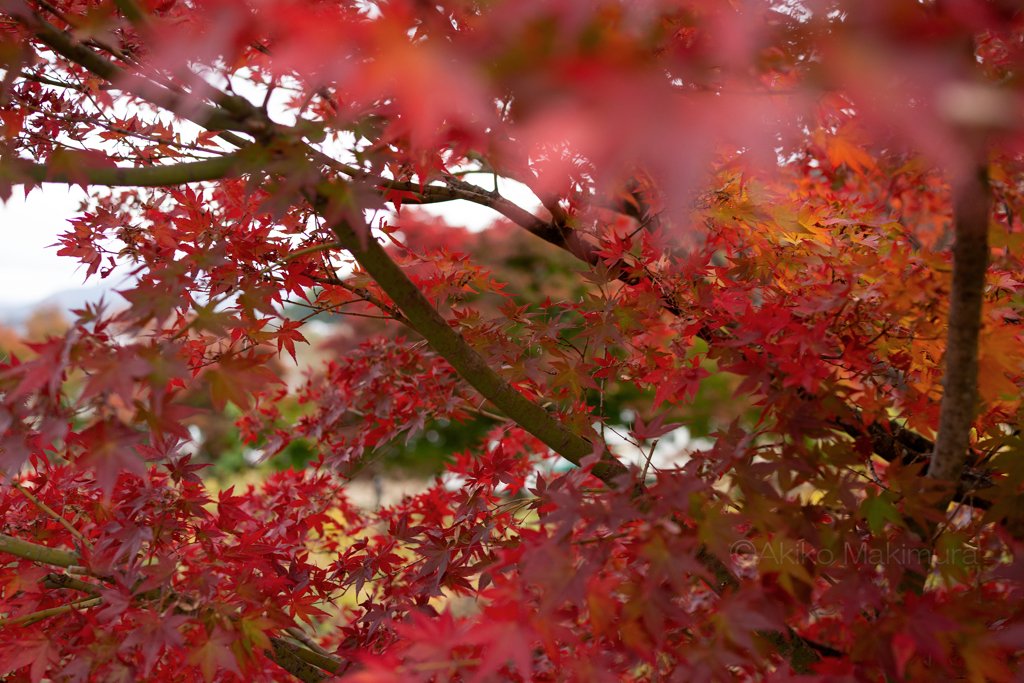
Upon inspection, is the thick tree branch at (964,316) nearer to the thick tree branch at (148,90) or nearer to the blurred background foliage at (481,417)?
the thick tree branch at (148,90)

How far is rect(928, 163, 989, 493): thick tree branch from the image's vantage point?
3.07 ft

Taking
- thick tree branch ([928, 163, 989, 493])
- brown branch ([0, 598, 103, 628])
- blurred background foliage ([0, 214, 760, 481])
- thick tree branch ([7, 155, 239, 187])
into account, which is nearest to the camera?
thick tree branch ([928, 163, 989, 493])

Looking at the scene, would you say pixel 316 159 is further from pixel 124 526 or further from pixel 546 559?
pixel 124 526

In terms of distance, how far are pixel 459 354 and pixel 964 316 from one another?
3.23 feet

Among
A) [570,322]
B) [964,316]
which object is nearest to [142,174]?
[570,322]

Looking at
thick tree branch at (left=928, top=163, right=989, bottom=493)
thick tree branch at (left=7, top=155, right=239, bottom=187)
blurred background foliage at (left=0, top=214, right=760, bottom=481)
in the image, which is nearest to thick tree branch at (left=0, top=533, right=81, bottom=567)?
thick tree branch at (left=7, top=155, right=239, bottom=187)

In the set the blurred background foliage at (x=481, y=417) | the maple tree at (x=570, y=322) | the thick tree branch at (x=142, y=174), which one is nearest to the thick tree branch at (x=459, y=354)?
the maple tree at (x=570, y=322)

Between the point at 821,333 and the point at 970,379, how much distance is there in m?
0.26

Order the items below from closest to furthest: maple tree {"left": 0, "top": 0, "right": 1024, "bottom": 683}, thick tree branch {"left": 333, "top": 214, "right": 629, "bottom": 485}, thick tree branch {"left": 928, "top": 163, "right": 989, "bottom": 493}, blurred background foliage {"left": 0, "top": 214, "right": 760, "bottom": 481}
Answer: maple tree {"left": 0, "top": 0, "right": 1024, "bottom": 683}, thick tree branch {"left": 928, "top": 163, "right": 989, "bottom": 493}, thick tree branch {"left": 333, "top": 214, "right": 629, "bottom": 485}, blurred background foliage {"left": 0, "top": 214, "right": 760, "bottom": 481}

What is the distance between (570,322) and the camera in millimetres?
1801

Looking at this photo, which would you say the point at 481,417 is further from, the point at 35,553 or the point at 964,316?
the point at 964,316

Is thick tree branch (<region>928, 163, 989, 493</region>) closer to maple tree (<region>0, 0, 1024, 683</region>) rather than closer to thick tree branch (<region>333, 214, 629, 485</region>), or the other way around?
maple tree (<region>0, 0, 1024, 683</region>)

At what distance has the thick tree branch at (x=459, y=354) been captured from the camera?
1.17 m

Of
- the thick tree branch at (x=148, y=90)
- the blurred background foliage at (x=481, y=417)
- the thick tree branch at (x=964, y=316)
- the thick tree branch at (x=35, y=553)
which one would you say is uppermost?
the blurred background foliage at (x=481, y=417)
